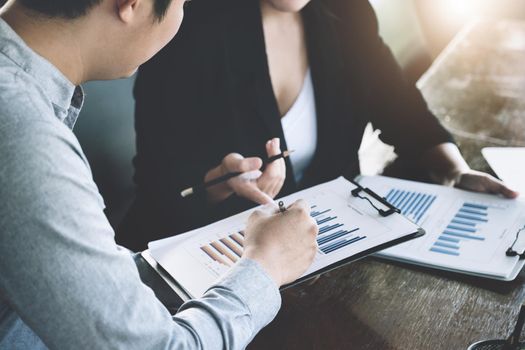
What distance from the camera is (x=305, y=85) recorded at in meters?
1.57

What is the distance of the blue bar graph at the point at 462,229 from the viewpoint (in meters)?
0.98

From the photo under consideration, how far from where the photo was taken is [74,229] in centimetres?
60

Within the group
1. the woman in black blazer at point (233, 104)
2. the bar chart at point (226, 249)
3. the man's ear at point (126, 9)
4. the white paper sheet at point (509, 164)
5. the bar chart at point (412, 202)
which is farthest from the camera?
the woman in black blazer at point (233, 104)

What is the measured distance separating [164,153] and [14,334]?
2.52ft

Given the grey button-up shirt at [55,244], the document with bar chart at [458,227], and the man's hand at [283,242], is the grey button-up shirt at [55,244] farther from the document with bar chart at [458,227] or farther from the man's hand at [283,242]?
the document with bar chart at [458,227]

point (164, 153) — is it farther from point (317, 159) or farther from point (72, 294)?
point (72, 294)

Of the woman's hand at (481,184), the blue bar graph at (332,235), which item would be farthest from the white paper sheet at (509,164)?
the blue bar graph at (332,235)

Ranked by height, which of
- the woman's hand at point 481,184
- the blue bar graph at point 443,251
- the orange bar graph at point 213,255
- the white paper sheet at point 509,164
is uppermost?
the orange bar graph at point 213,255

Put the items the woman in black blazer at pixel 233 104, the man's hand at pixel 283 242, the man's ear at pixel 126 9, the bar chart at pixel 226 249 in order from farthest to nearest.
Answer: the woman in black blazer at pixel 233 104
the bar chart at pixel 226 249
the man's hand at pixel 283 242
the man's ear at pixel 126 9

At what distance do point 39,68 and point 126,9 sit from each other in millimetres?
127

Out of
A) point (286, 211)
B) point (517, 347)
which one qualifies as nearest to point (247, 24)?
point (286, 211)

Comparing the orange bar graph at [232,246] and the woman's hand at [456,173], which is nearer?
the orange bar graph at [232,246]

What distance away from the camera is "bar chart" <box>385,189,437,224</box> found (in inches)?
42.9

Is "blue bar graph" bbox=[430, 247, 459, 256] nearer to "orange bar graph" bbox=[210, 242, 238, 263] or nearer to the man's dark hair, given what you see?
"orange bar graph" bbox=[210, 242, 238, 263]
